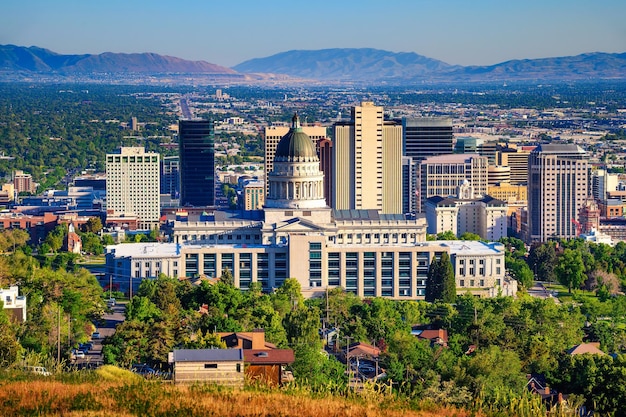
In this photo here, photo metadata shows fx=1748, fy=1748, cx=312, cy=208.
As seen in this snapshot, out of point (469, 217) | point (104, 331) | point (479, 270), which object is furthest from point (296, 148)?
point (104, 331)

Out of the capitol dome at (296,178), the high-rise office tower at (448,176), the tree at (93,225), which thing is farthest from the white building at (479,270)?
the high-rise office tower at (448,176)

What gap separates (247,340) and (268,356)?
4627 mm

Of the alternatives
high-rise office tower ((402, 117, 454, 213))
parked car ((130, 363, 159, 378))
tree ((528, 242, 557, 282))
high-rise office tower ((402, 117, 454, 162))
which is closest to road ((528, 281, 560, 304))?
tree ((528, 242, 557, 282))

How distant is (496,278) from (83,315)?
2655cm

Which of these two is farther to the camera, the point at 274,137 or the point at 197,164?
the point at 197,164

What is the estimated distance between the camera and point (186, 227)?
89875 millimetres

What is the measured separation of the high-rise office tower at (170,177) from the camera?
154625mm

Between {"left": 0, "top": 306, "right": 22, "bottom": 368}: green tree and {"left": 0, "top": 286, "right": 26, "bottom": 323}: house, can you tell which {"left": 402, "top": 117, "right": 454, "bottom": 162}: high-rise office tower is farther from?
Answer: {"left": 0, "top": 306, "right": 22, "bottom": 368}: green tree

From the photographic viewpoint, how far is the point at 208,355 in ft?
147

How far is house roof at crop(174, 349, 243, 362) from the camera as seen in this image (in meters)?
44.3

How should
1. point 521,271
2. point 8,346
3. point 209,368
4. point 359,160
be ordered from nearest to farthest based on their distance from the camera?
point 209,368 < point 8,346 < point 521,271 < point 359,160

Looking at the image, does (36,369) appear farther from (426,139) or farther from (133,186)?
(426,139)

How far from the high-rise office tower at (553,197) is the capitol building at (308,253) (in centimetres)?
2597

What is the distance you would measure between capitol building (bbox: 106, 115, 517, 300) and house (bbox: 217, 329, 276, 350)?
26903 millimetres
